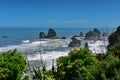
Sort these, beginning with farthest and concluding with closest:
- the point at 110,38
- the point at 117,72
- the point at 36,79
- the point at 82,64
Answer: the point at 110,38, the point at 82,64, the point at 36,79, the point at 117,72

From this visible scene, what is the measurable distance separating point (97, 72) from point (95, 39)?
3560 inches

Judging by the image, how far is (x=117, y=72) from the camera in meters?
10.5

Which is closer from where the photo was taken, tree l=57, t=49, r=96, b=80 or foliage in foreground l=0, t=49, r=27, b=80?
foliage in foreground l=0, t=49, r=27, b=80

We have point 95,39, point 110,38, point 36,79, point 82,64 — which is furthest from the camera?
point 95,39

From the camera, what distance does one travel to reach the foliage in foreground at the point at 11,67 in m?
16.4

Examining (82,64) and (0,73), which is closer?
(0,73)

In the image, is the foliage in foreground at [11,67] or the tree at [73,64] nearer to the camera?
the foliage in foreground at [11,67]

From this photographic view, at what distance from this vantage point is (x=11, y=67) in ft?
54.7

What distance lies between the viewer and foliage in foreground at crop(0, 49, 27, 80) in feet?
53.9

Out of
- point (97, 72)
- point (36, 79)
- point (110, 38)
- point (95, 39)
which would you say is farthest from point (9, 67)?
point (95, 39)

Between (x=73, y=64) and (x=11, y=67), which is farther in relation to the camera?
(x=73, y=64)

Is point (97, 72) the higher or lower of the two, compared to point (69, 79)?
higher

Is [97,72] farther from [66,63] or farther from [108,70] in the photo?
[66,63]

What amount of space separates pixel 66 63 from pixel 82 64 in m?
0.96
